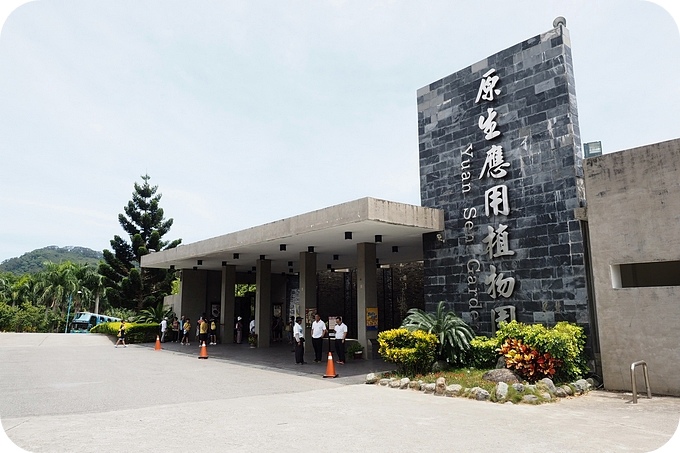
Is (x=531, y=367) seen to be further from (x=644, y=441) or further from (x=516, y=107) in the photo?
(x=516, y=107)

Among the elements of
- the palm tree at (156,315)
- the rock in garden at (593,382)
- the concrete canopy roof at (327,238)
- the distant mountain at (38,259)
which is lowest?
the rock in garden at (593,382)

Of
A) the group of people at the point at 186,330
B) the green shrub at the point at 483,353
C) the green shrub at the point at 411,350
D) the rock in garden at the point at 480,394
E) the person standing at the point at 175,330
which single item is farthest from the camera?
the person standing at the point at 175,330

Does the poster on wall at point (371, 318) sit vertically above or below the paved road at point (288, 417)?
above

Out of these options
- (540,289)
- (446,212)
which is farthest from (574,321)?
(446,212)

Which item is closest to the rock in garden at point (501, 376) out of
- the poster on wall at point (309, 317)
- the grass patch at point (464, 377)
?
the grass patch at point (464, 377)

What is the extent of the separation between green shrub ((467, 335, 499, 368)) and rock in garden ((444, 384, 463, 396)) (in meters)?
1.88

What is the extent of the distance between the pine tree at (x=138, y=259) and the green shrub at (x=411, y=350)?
27.6 meters

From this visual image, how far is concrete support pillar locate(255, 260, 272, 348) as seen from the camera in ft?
63.7

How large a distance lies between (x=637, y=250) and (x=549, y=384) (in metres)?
3.20

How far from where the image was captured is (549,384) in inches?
354

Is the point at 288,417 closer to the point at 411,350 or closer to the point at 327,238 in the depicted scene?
the point at 411,350

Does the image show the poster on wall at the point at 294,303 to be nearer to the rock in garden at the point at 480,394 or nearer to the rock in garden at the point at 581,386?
the rock in garden at the point at 480,394

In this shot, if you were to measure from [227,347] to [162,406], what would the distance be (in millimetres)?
12114

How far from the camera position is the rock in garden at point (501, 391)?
840 cm
